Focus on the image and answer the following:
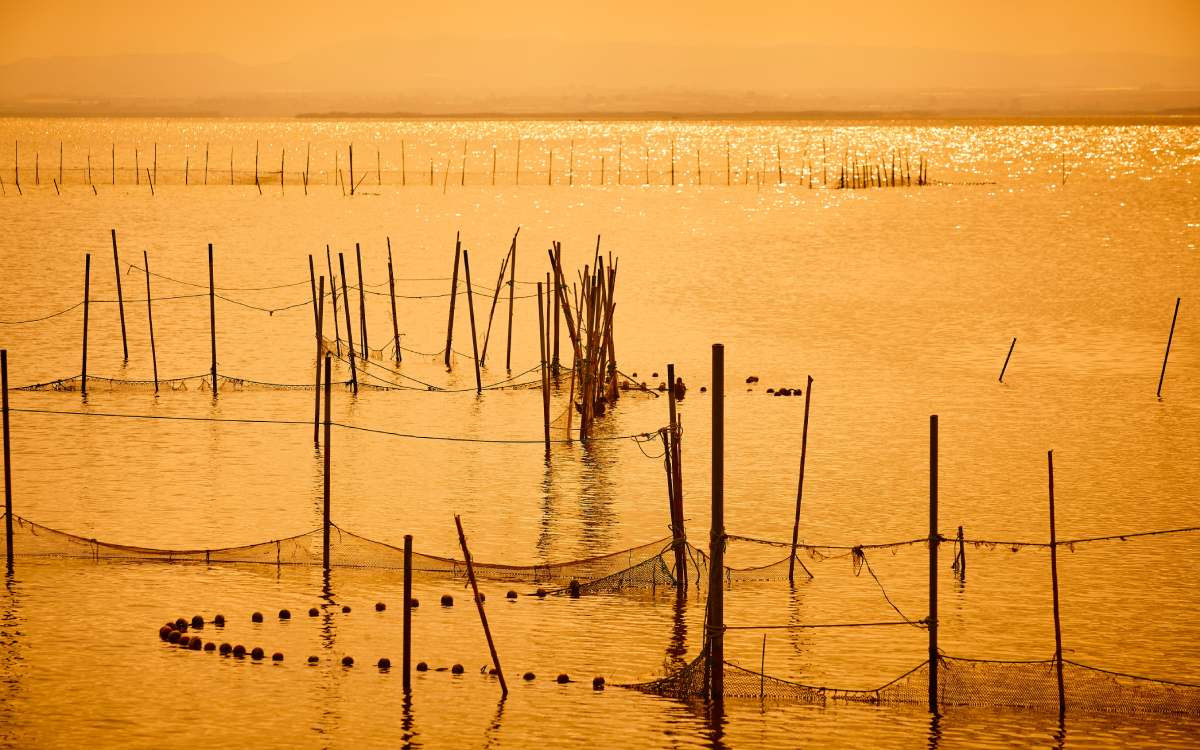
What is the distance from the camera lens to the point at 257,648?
656 inches

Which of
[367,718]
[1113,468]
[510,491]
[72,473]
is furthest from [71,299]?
[367,718]

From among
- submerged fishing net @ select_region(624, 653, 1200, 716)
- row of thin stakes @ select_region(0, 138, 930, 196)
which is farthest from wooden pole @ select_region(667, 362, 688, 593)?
row of thin stakes @ select_region(0, 138, 930, 196)

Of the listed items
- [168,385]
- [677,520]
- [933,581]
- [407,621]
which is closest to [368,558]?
[677,520]

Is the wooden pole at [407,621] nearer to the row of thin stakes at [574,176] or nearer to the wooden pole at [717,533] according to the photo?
the wooden pole at [717,533]

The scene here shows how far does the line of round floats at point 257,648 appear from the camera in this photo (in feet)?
53.4

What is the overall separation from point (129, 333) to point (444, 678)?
25905mm

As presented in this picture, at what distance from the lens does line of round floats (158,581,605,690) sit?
53.4 feet

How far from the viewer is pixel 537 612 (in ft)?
58.9

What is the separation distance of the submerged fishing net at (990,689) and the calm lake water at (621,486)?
0.20 m

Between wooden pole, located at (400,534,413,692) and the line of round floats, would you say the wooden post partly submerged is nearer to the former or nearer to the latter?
the line of round floats

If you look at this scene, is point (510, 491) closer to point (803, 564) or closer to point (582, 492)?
point (582, 492)

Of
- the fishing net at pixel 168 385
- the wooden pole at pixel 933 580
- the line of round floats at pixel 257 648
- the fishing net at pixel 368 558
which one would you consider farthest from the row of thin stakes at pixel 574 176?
the wooden pole at pixel 933 580

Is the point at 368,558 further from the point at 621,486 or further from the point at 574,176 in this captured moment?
the point at 574,176

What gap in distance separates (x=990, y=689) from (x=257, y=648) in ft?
23.4
